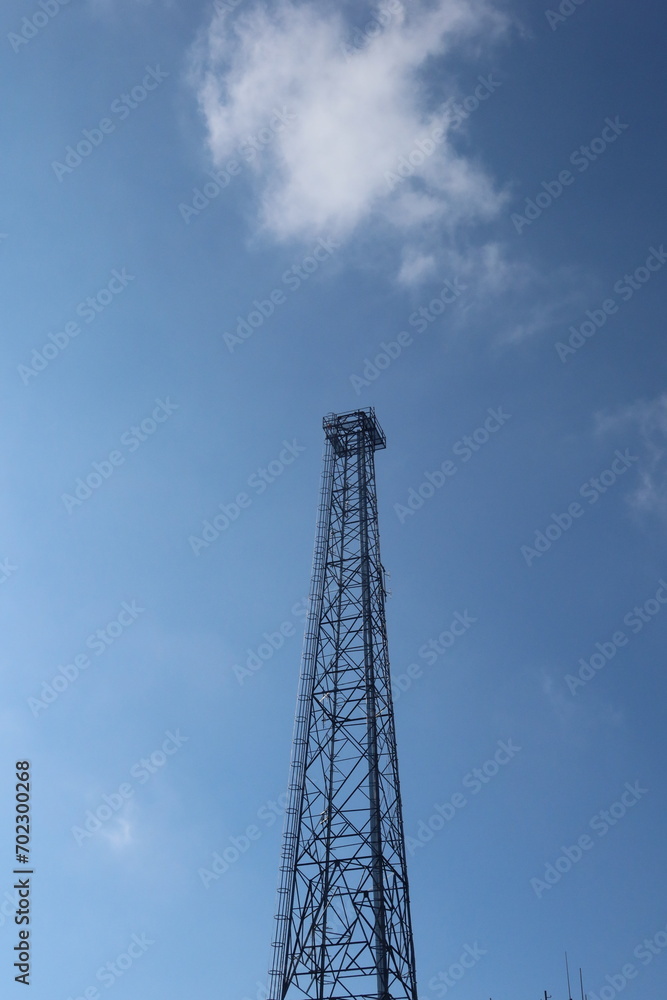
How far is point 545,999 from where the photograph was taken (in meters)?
38.6

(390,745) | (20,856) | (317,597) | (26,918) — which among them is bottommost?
(26,918)

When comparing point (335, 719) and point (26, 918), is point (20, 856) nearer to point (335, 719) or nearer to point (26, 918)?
point (26, 918)

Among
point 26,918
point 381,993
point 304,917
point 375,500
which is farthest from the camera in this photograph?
point 375,500

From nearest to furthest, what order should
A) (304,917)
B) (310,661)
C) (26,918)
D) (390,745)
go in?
1. (26,918)
2. (304,917)
3. (390,745)
4. (310,661)

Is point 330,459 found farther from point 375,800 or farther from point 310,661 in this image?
point 375,800

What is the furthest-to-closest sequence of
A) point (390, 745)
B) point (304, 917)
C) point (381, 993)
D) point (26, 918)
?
point (390, 745) → point (304, 917) → point (381, 993) → point (26, 918)

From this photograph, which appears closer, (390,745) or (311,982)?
(311,982)

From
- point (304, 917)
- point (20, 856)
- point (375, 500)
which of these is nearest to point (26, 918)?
point (20, 856)

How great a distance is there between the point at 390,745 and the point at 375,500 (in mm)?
10662

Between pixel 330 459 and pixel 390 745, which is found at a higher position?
pixel 330 459

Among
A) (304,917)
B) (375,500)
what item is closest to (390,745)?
(304,917)

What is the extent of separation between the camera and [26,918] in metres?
24.0

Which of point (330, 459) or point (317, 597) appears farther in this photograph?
point (330, 459)

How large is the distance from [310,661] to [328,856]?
7.21 meters
